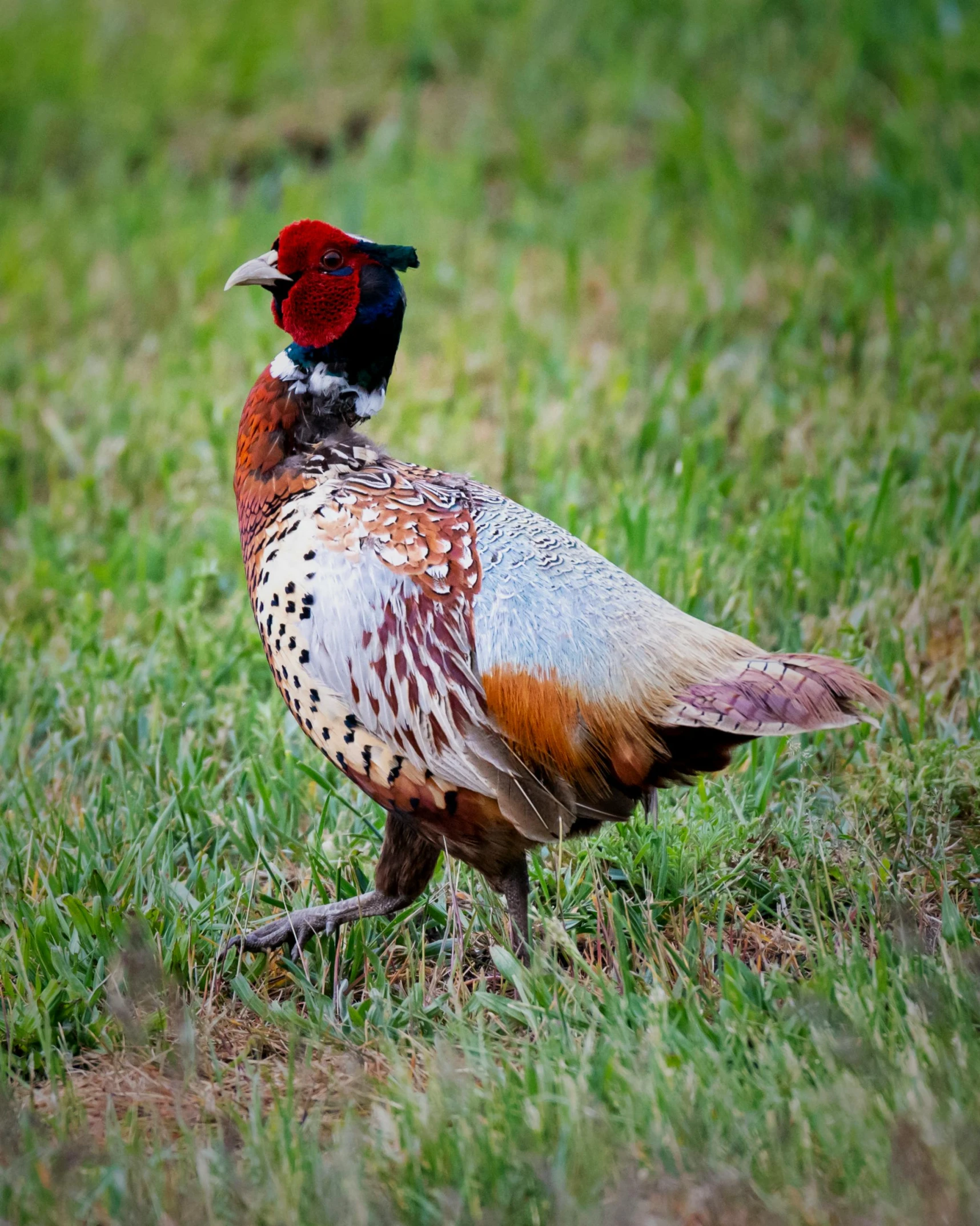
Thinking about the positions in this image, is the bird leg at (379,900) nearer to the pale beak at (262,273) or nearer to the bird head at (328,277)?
the bird head at (328,277)

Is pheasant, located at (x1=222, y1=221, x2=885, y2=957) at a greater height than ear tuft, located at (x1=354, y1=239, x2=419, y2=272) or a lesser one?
lesser

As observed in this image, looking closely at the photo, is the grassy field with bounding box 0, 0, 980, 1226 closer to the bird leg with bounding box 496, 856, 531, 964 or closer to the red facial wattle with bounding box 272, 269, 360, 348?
the bird leg with bounding box 496, 856, 531, 964

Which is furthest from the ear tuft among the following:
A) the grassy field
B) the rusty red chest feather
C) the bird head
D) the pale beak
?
the grassy field

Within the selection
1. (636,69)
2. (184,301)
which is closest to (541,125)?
(636,69)

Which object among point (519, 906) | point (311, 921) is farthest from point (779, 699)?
point (311, 921)

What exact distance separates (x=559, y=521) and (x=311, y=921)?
2156 millimetres

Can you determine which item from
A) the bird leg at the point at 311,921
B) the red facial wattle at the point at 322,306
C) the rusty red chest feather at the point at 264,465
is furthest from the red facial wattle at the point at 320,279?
the bird leg at the point at 311,921

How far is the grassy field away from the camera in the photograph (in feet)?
8.03

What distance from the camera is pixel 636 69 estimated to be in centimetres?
797

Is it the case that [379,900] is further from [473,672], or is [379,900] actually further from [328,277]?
[328,277]

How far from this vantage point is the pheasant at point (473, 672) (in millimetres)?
2859

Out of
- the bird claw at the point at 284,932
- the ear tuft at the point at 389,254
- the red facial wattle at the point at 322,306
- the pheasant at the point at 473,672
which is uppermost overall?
the ear tuft at the point at 389,254

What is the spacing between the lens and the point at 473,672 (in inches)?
116

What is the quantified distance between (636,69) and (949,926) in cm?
632
